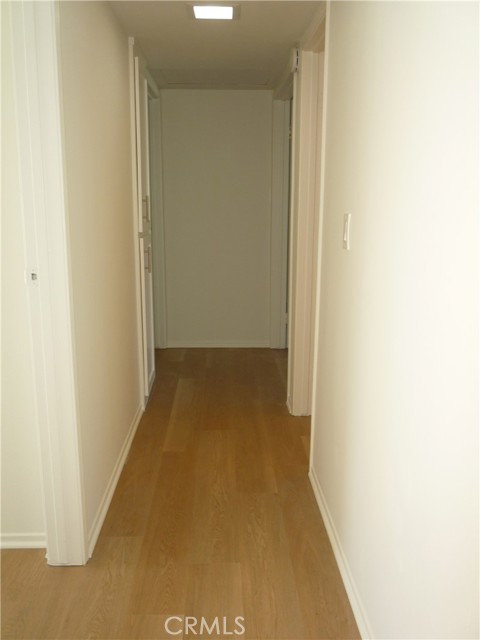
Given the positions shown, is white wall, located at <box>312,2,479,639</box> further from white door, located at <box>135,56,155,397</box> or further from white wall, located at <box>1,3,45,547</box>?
white door, located at <box>135,56,155,397</box>

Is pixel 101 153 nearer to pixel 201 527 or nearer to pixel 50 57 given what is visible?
pixel 50 57

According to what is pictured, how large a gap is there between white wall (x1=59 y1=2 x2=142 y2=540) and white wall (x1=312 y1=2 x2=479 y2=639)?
3.25 feet

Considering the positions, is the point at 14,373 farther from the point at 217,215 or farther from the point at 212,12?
the point at 217,215

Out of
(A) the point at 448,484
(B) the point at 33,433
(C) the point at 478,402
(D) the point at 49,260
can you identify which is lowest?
(B) the point at 33,433

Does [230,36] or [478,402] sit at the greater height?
[230,36]

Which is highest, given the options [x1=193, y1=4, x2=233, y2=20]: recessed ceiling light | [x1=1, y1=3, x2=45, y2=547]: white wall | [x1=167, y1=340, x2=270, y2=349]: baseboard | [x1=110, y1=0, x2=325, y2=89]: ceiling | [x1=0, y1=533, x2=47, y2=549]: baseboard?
[x1=110, y1=0, x2=325, y2=89]: ceiling

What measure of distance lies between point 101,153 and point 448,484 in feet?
6.65

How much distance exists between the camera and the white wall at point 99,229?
204cm

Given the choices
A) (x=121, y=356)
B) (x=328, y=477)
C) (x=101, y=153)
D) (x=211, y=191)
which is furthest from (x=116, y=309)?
(x=211, y=191)

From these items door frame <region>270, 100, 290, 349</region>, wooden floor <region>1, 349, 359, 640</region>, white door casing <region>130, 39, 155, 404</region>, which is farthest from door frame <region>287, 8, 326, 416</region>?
door frame <region>270, 100, 290, 349</region>

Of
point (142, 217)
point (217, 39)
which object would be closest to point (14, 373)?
point (142, 217)

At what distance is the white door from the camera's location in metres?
3.45

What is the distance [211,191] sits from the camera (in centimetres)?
493

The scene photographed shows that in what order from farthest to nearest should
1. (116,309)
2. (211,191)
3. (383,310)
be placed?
(211,191)
(116,309)
(383,310)
